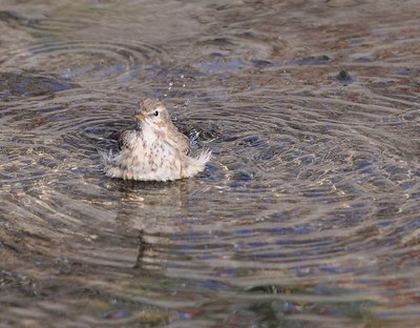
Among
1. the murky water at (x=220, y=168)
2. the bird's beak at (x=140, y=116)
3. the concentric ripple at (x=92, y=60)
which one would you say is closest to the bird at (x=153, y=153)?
the bird's beak at (x=140, y=116)

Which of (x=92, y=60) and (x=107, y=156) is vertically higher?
(x=107, y=156)

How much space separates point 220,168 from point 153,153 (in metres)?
0.71

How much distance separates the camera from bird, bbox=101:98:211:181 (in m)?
10.5

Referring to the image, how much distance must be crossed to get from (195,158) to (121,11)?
5.04 m

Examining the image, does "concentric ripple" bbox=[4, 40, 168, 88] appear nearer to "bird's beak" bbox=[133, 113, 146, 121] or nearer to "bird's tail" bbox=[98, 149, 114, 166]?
"bird's tail" bbox=[98, 149, 114, 166]

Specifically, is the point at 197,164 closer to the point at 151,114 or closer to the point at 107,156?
the point at 151,114

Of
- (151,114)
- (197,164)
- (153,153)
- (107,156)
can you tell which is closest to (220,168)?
(197,164)

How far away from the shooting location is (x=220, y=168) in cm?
1049

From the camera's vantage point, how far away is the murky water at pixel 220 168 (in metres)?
7.79

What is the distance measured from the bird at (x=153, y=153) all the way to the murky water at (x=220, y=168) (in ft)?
0.50

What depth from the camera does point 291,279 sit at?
7.95 meters

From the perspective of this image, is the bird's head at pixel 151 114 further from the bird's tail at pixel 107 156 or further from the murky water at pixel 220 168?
the murky water at pixel 220 168

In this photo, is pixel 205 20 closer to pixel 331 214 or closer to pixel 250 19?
pixel 250 19

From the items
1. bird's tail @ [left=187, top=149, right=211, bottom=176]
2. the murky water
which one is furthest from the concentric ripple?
bird's tail @ [left=187, top=149, right=211, bottom=176]
